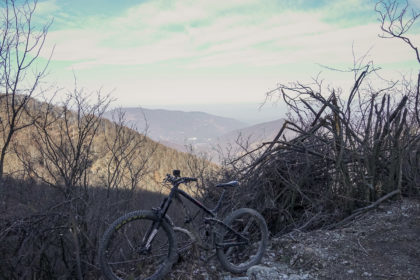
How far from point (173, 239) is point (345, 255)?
6.65 ft

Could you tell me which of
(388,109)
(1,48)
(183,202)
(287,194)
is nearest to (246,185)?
(287,194)

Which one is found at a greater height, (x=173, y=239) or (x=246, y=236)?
(x=173, y=239)

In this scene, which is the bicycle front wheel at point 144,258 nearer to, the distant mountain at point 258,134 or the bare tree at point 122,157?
the distant mountain at point 258,134

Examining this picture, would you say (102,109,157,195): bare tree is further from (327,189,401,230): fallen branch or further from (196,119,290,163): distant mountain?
(327,189,401,230): fallen branch

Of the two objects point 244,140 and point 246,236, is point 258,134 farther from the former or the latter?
point 246,236

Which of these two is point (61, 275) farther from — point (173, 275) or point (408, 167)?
point (408, 167)

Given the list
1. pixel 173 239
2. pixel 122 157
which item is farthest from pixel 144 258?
pixel 122 157

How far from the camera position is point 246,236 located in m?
4.46

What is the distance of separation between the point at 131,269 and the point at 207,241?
0.91 m

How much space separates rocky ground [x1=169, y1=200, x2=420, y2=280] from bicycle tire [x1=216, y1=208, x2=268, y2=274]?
13 cm

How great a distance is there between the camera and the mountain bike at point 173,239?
3.41 m

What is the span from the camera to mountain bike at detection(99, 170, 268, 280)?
3.41 meters

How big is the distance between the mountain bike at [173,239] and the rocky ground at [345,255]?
0.21 m

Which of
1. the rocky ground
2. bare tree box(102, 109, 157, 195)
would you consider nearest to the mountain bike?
the rocky ground
